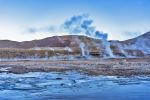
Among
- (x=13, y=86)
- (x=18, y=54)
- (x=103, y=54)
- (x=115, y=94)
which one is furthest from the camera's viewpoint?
(x=103, y=54)

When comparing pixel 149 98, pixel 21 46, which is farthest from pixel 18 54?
pixel 149 98

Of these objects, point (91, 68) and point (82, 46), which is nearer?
point (91, 68)

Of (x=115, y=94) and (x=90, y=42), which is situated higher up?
(x=90, y=42)

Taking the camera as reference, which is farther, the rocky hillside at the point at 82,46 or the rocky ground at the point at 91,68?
the rocky hillside at the point at 82,46

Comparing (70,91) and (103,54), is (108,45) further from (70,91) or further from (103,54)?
(70,91)

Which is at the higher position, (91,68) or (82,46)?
(82,46)

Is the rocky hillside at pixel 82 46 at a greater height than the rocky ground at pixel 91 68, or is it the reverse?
the rocky hillside at pixel 82 46

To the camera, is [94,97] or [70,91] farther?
[70,91]

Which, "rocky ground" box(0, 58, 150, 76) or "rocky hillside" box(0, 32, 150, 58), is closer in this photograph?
"rocky ground" box(0, 58, 150, 76)

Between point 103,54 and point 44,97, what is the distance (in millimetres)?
74416

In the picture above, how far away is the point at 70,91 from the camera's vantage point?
15.2 m

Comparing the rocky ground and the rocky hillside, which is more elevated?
the rocky hillside

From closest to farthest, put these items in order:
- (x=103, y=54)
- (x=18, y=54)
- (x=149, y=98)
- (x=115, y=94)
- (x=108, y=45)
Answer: (x=149, y=98) < (x=115, y=94) < (x=18, y=54) < (x=103, y=54) < (x=108, y=45)

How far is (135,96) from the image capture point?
44.8 feet
